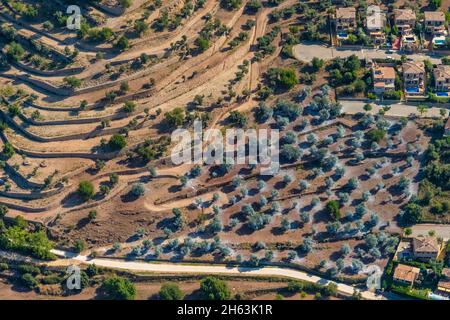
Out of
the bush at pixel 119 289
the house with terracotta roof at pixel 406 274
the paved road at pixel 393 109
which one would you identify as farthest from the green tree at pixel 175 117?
the house with terracotta roof at pixel 406 274

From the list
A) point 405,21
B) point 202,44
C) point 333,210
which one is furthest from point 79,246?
point 405,21

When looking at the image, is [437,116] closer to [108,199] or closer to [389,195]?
[389,195]

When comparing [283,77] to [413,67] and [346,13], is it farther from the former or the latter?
[413,67]

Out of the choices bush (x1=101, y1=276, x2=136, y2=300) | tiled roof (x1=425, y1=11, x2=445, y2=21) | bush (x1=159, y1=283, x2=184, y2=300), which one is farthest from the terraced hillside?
tiled roof (x1=425, y1=11, x2=445, y2=21)

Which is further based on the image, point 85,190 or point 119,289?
point 85,190
